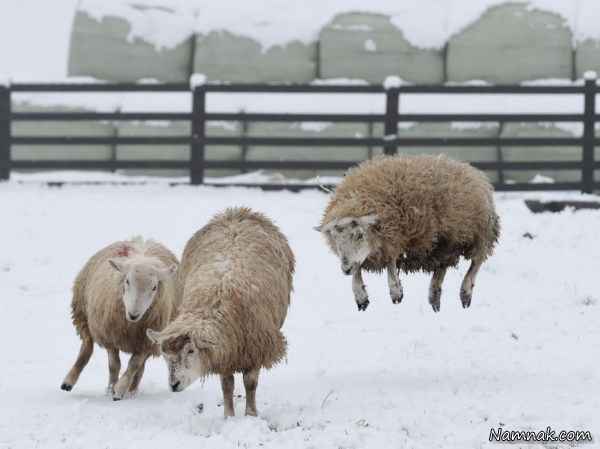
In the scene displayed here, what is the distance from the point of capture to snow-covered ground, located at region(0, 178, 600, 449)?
662 cm

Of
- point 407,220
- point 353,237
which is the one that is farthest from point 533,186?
point 353,237

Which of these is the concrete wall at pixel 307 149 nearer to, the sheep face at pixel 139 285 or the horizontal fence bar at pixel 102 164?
the horizontal fence bar at pixel 102 164

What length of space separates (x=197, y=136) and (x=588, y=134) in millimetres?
4616

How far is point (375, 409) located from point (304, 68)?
31.3 ft

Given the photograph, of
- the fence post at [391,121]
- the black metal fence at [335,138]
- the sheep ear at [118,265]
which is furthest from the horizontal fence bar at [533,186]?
the sheep ear at [118,265]

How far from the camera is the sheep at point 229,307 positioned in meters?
6.51

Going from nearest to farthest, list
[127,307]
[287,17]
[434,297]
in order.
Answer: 1. [127,307]
2. [434,297]
3. [287,17]

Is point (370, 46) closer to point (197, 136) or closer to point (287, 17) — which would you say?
point (287, 17)

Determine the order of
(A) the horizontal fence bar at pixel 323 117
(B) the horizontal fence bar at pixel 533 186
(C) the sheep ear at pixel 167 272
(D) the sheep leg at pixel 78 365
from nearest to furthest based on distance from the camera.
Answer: (C) the sheep ear at pixel 167 272 < (D) the sheep leg at pixel 78 365 < (B) the horizontal fence bar at pixel 533 186 < (A) the horizontal fence bar at pixel 323 117

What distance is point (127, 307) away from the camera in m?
7.37

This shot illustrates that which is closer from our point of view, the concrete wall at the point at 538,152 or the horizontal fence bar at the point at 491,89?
the horizontal fence bar at the point at 491,89

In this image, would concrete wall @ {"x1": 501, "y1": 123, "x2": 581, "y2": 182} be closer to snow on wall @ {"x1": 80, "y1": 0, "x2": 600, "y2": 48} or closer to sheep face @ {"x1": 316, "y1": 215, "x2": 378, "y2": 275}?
snow on wall @ {"x1": 80, "y1": 0, "x2": 600, "y2": 48}

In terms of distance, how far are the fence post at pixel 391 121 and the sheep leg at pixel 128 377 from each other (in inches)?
279

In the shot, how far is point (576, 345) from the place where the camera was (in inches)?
339
